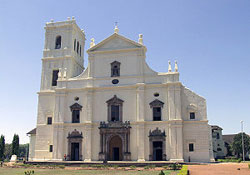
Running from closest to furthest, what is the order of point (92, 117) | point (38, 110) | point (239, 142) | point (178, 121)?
point (178, 121) → point (92, 117) → point (38, 110) → point (239, 142)

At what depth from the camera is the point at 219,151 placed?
65.3 m

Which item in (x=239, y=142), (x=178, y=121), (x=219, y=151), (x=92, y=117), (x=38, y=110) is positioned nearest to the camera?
(x=178, y=121)

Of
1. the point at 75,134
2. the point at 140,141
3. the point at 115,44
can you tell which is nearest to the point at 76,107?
the point at 75,134

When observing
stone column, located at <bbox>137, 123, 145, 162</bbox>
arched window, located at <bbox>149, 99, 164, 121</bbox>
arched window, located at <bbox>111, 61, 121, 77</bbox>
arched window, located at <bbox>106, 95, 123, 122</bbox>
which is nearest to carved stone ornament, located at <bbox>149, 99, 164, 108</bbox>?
arched window, located at <bbox>149, 99, 164, 121</bbox>

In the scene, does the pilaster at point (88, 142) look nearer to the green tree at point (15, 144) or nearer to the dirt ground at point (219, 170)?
the dirt ground at point (219, 170)

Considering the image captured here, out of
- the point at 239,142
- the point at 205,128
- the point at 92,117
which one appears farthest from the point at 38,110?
the point at 239,142

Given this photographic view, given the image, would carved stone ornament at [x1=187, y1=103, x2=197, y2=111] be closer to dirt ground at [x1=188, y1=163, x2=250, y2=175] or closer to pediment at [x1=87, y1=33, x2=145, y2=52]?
pediment at [x1=87, y1=33, x2=145, y2=52]

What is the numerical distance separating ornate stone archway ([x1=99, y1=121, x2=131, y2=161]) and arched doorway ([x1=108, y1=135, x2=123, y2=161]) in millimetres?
154

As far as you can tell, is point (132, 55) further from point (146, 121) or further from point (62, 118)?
point (62, 118)

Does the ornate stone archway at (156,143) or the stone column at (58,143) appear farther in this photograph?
the stone column at (58,143)

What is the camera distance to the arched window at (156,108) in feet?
127

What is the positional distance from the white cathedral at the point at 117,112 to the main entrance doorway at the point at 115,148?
14 centimetres

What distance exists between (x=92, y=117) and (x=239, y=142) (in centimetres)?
3458

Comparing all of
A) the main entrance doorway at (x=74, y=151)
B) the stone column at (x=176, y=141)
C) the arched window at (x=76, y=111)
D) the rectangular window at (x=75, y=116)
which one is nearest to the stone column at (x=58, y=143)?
the main entrance doorway at (x=74, y=151)
